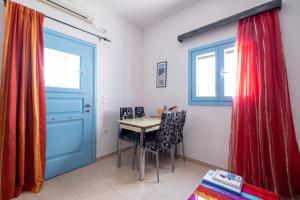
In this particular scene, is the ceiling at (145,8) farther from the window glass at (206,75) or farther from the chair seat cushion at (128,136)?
the chair seat cushion at (128,136)

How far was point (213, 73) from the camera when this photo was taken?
7.94 feet

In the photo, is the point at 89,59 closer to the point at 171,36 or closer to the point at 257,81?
the point at 171,36

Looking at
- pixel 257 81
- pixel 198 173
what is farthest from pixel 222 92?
pixel 198 173

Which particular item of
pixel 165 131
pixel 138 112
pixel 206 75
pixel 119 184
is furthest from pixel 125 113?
pixel 206 75

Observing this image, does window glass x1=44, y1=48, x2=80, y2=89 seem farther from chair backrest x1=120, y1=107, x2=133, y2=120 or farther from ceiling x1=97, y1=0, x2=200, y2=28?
ceiling x1=97, y1=0, x2=200, y2=28

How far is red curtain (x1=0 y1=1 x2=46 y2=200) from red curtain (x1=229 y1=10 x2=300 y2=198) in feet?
8.04

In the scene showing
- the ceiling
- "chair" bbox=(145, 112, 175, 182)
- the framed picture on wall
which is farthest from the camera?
the framed picture on wall

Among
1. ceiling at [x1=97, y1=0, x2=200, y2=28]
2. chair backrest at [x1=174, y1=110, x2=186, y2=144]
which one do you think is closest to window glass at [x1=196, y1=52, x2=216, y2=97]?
A: chair backrest at [x1=174, y1=110, x2=186, y2=144]

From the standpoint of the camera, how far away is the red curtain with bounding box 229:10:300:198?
1656 millimetres

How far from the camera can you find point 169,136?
6.91 ft

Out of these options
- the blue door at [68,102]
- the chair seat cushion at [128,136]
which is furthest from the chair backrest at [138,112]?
the blue door at [68,102]

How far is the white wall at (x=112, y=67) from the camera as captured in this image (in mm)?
2605

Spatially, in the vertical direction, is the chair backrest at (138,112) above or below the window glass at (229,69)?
below

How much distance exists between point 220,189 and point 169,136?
1.01m
